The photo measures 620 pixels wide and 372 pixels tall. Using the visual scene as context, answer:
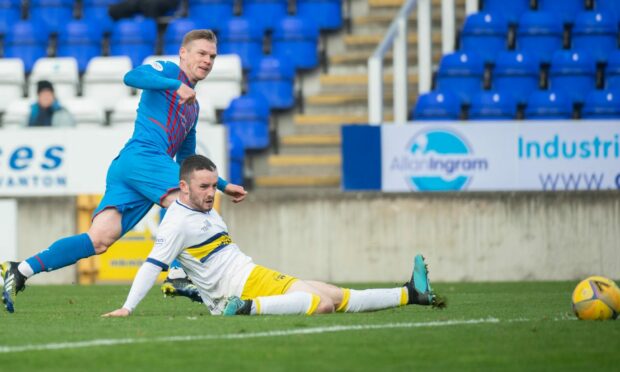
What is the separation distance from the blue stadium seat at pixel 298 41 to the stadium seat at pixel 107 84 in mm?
2268

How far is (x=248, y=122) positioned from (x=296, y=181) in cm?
112

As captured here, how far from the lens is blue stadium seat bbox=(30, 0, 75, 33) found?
2227 cm

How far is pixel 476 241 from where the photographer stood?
15516 mm

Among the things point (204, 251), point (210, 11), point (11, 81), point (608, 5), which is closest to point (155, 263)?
point (204, 251)

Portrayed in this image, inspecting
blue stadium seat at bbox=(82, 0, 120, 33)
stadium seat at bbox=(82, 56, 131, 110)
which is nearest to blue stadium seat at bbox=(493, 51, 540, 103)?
stadium seat at bbox=(82, 56, 131, 110)

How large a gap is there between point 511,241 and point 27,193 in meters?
5.46

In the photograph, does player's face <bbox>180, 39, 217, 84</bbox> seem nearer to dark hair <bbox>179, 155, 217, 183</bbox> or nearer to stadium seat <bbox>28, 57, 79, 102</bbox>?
dark hair <bbox>179, 155, 217, 183</bbox>

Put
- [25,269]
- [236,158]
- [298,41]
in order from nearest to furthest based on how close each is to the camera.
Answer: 1. [25,269]
2. [236,158]
3. [298,41]

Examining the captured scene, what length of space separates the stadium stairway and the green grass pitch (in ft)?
28.0

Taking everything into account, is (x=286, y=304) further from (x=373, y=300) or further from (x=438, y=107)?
(x=438, y=107)

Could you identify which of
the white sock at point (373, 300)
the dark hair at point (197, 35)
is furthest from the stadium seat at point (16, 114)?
the white sock at point (373, 300)

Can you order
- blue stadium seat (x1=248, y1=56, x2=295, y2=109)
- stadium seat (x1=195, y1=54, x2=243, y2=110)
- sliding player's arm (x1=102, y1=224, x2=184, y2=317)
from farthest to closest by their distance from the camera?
1. blue stadium seat (x1=248, y1=56, x2=295, y2=109)
2. stadium seat (x1=195, y1=54, x2=243, y2=110)
3. sliding player's arm (x1=102, y1=224, x2=184, y2=317)

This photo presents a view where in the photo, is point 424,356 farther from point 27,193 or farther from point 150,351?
point 27,193

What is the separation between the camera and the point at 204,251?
8.84 m
